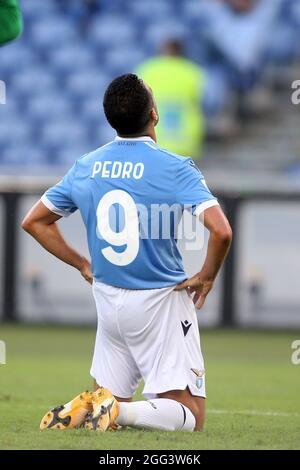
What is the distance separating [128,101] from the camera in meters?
A: 5.42

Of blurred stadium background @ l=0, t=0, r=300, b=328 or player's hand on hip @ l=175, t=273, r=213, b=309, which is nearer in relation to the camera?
player's hand on hip @ l=175, t=273, r=213, b=309

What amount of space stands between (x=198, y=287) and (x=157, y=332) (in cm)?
27

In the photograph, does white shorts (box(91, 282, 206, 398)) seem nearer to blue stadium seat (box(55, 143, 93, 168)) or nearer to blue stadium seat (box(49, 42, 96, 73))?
blue stadium seat (box(55, 143, 93, 168))

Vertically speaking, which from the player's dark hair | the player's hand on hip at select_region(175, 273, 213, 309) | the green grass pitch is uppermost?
the player's dark hair

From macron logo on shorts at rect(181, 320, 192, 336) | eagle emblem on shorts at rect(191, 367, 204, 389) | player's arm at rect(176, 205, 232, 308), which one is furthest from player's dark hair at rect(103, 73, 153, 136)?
eagle emblem on shorts at rect(191, 367, 204, 389)

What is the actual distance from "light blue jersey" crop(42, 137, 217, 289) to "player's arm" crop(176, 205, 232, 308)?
9 cm

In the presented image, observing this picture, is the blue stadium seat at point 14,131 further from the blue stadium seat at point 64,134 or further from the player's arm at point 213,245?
the player's arm at point 213,245

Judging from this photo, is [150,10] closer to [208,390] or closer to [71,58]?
[71,58]

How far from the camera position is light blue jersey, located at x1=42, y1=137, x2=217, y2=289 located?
5.42m

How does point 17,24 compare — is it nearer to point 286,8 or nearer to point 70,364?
point 70,364

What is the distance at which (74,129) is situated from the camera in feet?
50.4

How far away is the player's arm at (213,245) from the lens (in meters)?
5.27

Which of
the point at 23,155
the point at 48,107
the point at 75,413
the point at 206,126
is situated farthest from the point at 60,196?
the point at 48,107
